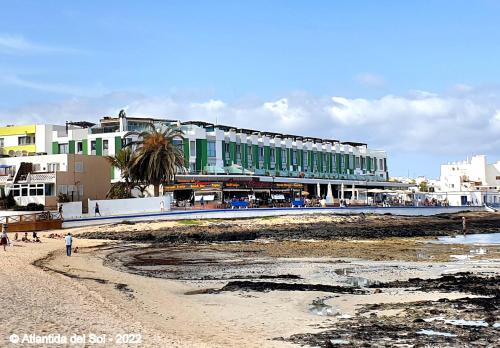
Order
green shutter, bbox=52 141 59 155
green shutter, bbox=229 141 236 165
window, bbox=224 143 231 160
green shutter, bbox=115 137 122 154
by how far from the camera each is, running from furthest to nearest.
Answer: green shutter, bbox=229 141 236 165, window, bbox=224 143 231 160, green shutter, bbox=52 141 59 155, green shutter, bbox=115 137 122 154

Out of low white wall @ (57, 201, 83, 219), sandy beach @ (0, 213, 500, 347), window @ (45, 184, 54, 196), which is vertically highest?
window @ (45, 184, 54, 196)

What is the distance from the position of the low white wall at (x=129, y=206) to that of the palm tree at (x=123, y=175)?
14.8ft

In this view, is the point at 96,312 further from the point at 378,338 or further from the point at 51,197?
the point at 51,197

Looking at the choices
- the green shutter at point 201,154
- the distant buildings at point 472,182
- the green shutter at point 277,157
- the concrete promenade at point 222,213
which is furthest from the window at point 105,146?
the distant buildings at point 472,182

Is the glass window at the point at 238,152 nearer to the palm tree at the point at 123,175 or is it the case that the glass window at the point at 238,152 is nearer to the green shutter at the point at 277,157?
the green shutter at the point at 277,157

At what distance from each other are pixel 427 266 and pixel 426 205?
244ft

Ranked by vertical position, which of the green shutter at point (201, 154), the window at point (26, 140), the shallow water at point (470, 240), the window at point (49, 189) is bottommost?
the shallow water at point (470, 240)

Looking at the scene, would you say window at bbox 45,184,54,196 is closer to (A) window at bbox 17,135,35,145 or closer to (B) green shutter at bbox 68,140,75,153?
(B) green shutter at bbox 68,140,75,153

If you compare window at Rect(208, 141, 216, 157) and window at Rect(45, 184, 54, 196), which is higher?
window at Rect(208, 141, 216, 157)

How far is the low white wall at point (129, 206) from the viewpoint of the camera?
63.2 metres

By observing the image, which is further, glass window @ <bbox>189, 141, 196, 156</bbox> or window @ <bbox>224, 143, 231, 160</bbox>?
window @ <bbox>224, 143, 231, 160</bbox>

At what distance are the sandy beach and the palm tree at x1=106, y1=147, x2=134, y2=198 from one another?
3106 centimetres

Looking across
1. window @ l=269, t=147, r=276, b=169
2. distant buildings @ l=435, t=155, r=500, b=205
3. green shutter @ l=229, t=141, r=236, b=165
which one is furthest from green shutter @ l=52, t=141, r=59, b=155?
distant buildings @ l=435, t=155, r=500, b=205

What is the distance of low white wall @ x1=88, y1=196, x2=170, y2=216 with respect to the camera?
63250 millimetres
